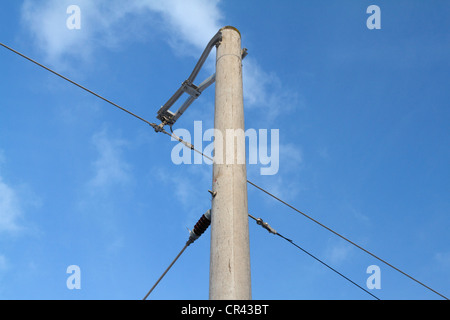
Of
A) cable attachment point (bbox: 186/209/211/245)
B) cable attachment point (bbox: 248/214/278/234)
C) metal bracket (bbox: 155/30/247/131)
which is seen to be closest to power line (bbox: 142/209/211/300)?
cable attachment point (bbox: 186/209/211/245)

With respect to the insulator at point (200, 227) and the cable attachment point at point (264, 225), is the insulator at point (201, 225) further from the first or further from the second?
the cable attachment point at point (264, 225)

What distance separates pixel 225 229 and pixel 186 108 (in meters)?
4.46

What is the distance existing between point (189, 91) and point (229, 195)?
388 cm

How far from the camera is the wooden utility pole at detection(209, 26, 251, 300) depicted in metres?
3.87

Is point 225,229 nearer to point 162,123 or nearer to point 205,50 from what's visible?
point 205,50

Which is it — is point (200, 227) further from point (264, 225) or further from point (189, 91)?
point (189, 91)

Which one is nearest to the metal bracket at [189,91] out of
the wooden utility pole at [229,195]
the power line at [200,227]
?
the wooden utility pole at [229,195]

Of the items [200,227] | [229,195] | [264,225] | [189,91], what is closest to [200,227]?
[200,227]

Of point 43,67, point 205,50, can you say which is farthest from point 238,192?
point 43,67

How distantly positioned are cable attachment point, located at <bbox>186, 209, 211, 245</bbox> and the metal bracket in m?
2.46

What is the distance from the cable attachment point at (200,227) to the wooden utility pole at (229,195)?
735 mm

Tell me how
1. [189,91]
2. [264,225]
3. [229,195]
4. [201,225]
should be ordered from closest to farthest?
[229,195] → [201,225] → [264,225] → [189,91]

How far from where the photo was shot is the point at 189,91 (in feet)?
25.8
